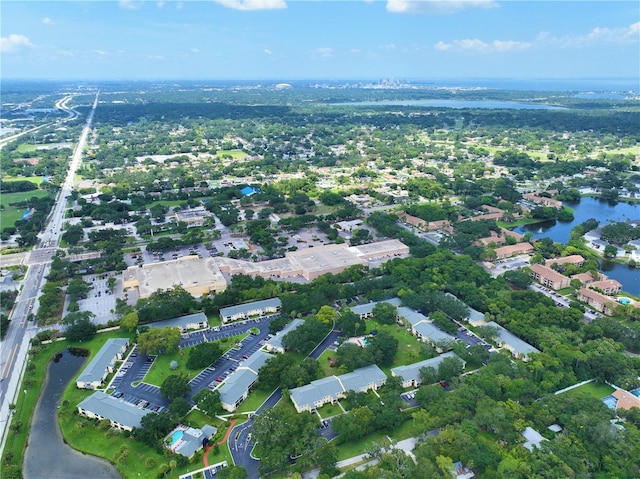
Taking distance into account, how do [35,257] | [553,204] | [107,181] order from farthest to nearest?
1. [107,181]
2. [553,204]
3. [35,257]

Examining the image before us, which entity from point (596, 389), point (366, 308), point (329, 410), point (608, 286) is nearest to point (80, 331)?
point (329, 410)

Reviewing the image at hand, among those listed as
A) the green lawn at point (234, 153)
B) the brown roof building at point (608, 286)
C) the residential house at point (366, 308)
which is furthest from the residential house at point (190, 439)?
the green lawn at point (234, 153)

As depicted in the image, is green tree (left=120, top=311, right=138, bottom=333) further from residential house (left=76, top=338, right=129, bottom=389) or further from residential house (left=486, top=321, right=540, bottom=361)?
residential house (left=486, top=321, right=540, bottom=361)

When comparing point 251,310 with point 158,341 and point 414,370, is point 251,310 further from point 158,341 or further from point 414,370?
point 414,370

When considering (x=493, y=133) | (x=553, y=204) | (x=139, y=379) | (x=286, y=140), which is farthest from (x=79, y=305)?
(x=493, y=133)

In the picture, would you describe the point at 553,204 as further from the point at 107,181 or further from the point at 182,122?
the point at 182,122

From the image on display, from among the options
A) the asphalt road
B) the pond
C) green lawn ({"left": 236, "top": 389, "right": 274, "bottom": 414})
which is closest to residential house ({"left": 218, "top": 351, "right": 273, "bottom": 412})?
green lawn ({"left": 236, "top": 389, "right": 274, "bottom": 414})
